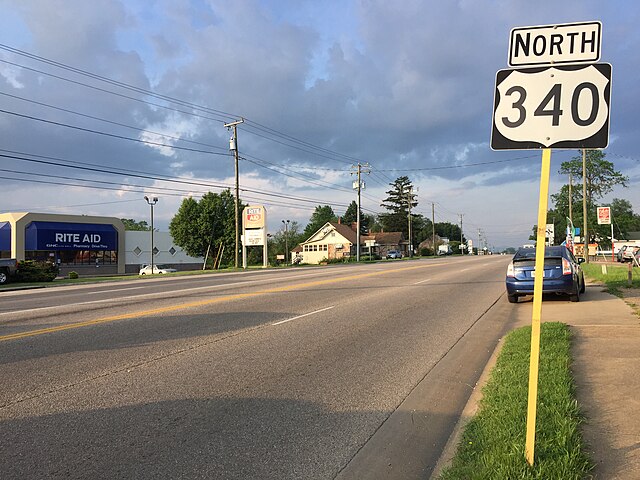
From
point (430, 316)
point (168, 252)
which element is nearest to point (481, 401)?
point (430, 316)

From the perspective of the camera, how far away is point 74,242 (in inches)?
2016

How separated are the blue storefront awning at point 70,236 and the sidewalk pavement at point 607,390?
49584 mm

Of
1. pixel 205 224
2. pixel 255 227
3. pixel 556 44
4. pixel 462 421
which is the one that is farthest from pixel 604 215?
pixel 205 224

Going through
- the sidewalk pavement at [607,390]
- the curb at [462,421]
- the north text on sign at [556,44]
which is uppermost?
the north text on sign at [556,44]

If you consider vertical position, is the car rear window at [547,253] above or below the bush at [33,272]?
above

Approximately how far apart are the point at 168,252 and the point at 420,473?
67.5 meters

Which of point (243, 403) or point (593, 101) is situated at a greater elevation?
point (593, 101)

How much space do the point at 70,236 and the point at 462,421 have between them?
175ft

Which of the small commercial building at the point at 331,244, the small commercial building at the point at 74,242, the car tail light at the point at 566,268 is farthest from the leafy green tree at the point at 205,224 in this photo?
the car tail light at the point at 566,268

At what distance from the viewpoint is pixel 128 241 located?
60312 mm

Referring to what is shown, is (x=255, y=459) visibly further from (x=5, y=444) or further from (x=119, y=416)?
(x=5, y=444)

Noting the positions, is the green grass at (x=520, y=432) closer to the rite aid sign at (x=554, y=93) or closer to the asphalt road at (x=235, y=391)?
the asphalt road at (x=235, y=391)

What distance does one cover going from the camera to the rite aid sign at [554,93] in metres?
3.62

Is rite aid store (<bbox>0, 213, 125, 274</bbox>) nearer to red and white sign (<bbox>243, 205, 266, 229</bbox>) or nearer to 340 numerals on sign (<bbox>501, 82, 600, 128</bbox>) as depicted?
red and white sign (<bbox>243, 205, 266, 229</bbox>)
